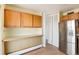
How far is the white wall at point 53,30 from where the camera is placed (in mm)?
6570

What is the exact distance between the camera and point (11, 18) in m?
4.17

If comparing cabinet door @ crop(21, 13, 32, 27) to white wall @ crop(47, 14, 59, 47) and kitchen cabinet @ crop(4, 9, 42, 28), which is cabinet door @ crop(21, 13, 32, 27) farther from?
white wall @ crop(47, 14, 59, 47)

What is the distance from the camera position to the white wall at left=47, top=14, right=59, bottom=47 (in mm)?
6570

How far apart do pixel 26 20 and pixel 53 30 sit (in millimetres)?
2585

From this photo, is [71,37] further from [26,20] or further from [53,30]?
[53,30]

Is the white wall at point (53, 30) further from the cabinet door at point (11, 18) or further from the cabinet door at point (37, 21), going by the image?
the cabinet door at point (11, 18)

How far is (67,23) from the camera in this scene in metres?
4.34

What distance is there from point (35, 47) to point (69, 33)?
2.20 m

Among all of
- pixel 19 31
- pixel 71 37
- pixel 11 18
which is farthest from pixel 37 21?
pixel 71 37

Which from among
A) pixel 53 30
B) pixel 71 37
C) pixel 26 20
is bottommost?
pixel 71 37

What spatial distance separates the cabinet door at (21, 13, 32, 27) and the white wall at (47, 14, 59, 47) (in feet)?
6.34

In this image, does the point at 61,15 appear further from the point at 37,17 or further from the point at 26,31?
the point at 26,31

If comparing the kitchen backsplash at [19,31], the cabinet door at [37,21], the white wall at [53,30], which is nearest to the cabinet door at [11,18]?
the kitchen backsplash at [19,31]
